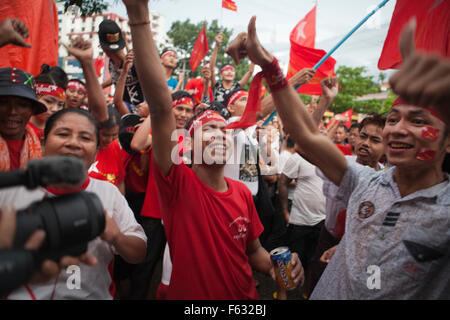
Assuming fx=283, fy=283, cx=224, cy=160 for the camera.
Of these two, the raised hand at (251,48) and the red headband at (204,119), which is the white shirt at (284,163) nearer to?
the red headband at (204,119)

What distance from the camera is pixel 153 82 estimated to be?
4.76 ft

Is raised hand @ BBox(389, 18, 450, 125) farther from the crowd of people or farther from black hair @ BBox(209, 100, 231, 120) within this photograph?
black hair @ BBox(209, 100, 231, 120)

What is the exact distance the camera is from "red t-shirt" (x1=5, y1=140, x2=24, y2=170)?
6.19 feet

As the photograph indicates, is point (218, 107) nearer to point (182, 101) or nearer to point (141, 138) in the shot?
point (182, 101)

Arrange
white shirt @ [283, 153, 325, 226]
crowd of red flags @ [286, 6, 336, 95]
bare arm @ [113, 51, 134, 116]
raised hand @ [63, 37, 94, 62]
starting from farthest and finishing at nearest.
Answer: white shirt @ [283, 153, 325, 226] < bare arm @ [113, 51, 134, 116] < crowd of red flags @ [286, 6, 336, 95] < raised hand @ [63, 37, 94, 62]

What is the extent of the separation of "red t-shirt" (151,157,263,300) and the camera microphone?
84 centimetres

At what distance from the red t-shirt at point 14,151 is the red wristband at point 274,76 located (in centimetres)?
173

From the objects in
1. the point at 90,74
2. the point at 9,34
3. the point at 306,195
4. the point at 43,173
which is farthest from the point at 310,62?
the point at 43,173

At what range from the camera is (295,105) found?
1.61 meters

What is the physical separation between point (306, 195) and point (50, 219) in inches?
148

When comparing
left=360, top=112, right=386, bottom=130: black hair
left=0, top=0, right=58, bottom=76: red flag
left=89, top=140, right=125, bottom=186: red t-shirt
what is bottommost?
left=89, top=140, right=125, bottom=186: red t-shirt

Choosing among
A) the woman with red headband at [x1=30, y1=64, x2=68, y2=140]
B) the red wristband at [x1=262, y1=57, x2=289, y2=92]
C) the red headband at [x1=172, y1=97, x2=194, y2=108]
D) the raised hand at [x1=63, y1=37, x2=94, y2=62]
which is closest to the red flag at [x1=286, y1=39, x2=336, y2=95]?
the red headband at [x1=172, y1=97, x2=194, y2=108]
